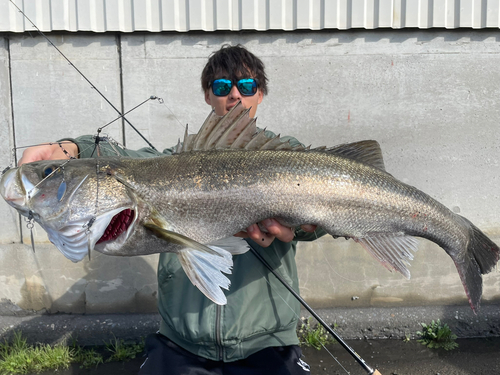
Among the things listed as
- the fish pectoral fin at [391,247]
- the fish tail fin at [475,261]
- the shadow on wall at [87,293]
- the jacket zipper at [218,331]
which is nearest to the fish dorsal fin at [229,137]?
the fish pectoral fin at [391,247]

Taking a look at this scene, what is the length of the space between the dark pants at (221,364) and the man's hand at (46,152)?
1.42 m

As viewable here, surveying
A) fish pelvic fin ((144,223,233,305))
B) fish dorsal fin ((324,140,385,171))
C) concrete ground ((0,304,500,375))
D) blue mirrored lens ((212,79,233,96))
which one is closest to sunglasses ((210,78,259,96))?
blue mirrored lens ((212,79,233,96))

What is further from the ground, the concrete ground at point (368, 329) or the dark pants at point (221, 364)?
the dark pants at point (221, 364)

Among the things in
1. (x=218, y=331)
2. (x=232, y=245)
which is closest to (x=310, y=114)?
(x=232, y=245)

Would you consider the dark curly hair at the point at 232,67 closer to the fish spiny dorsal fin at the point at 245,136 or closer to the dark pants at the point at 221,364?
the fish spiny dorsal fin at the point at 245,136

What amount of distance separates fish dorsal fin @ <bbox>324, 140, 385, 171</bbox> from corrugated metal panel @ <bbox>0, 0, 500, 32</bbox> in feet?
8.14

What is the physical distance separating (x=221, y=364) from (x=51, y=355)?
90.3 inches

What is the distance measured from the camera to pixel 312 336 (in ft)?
13.7

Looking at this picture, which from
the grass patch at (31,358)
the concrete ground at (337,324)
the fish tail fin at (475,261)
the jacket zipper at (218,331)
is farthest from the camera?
the concrete ground at (337,324)

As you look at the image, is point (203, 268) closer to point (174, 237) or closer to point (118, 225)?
point (174, 237)

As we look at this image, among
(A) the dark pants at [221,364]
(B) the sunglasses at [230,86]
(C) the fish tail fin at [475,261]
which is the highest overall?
(B) the sunglasses at [230,86]

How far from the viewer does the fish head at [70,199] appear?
1883 mm

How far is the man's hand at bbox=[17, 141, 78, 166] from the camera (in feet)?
7.43

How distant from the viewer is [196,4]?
13.9 ft
